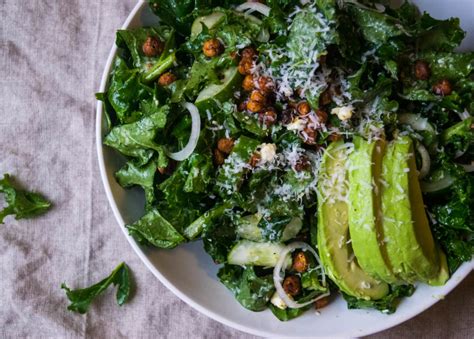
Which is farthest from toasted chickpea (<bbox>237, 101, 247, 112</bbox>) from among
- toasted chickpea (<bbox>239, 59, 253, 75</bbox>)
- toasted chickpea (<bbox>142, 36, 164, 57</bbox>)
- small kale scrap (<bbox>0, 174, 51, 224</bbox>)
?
small kale scrap (<bbox>0, 174, 51, 224</bbox>)

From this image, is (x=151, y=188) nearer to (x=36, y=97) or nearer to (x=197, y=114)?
(x=197, y=114)

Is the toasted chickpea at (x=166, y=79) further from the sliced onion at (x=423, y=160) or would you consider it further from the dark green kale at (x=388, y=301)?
the dark green kale at (x=388, y=301)

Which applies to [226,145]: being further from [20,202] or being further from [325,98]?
[20,202]

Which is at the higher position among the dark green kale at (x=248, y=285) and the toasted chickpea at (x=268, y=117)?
the toasted chickpea at (x=268, y=117)

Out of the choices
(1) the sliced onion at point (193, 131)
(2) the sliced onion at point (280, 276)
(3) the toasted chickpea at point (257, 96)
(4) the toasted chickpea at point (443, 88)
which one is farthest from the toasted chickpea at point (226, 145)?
(4) the toasted chickpea at point (443, 88)

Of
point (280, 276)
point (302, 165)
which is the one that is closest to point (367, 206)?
point (302, 165)

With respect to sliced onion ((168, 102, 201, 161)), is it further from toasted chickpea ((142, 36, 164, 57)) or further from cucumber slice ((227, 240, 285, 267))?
cucumber slice ((227, 240, 285, 267))

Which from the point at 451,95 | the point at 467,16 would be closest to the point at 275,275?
the point at 451,95
